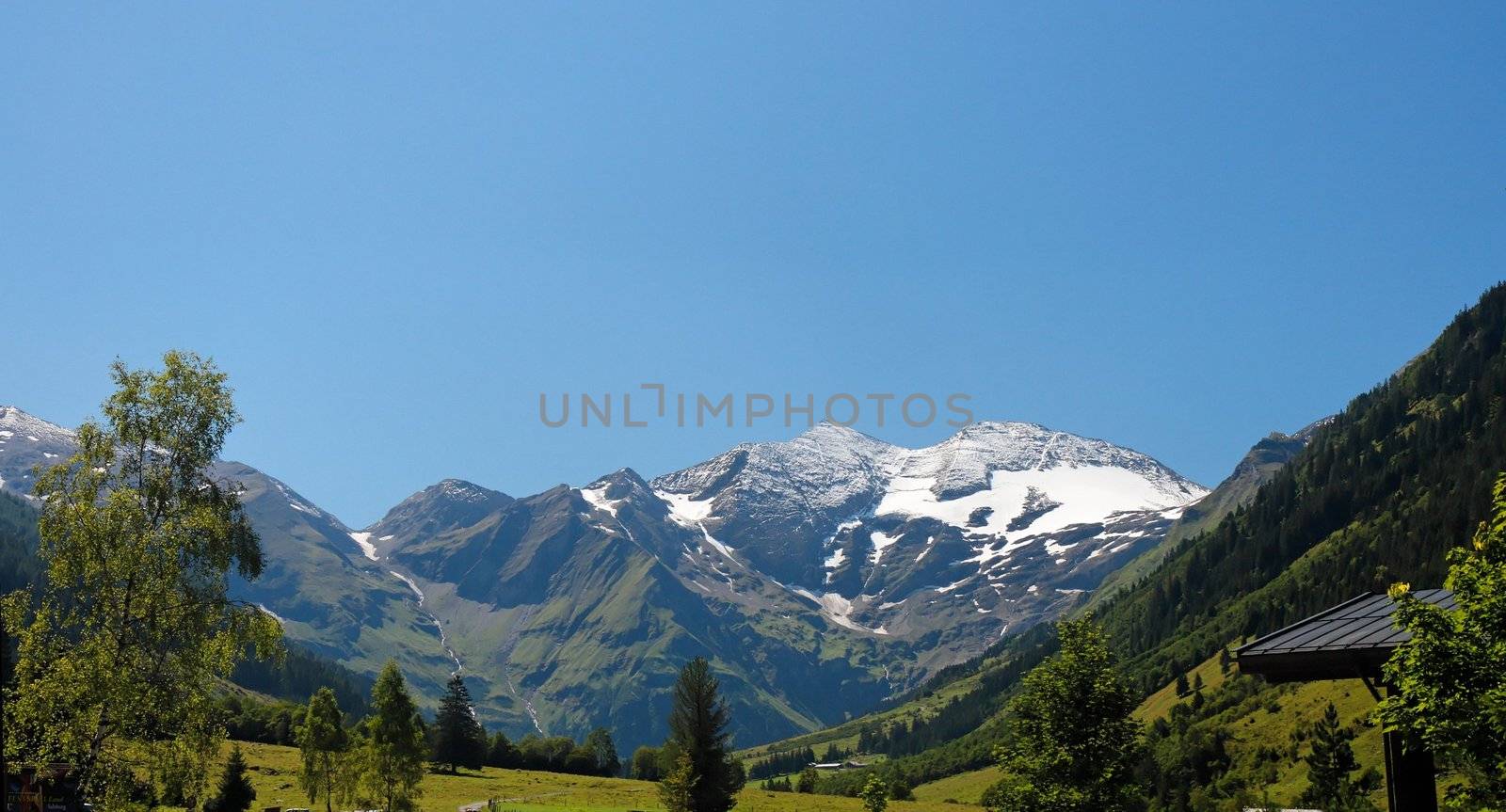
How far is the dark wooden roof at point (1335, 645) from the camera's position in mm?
22125

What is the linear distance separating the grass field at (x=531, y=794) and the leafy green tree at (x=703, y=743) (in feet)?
46.8

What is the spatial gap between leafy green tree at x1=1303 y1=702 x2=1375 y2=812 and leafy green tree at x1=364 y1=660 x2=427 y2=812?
63.4 meters

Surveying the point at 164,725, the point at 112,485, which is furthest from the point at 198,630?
the point at 112,485

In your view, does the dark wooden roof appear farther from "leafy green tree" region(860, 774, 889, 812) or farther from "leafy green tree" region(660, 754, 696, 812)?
"leafy green tree" region(660, 754, 696, 812)

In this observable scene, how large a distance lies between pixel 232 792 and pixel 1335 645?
308ft

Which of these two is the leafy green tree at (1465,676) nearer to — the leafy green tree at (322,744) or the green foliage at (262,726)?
the leafy green tree at (322,744)

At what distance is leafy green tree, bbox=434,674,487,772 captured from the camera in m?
169

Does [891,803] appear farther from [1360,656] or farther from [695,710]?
[1360,656]

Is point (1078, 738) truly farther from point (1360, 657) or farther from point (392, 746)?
point (392, 746)

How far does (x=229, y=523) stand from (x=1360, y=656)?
37.9 m

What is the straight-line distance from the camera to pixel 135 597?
40.3 meters

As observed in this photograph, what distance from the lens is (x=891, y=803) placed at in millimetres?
128125

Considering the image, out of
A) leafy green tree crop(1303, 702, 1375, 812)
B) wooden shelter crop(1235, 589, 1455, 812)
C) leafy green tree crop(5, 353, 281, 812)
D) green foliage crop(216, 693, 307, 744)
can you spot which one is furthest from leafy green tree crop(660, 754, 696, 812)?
green foliage crop(216, 693, 307, 744)

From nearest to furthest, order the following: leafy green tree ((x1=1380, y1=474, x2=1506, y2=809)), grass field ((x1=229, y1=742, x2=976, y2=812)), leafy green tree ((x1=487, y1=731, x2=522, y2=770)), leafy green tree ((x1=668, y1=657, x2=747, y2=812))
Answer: leafy green tree ((x1=1380, y1=474, x2=1506, y2=809)), leafy green tree ((x1=668, y1=657, x2=747, y2=812)), grass field ((x1=229, y1=742, x2=976, y2=812)), leafy green tree ((x1=487, y1=731, x2=522, y2=770))
